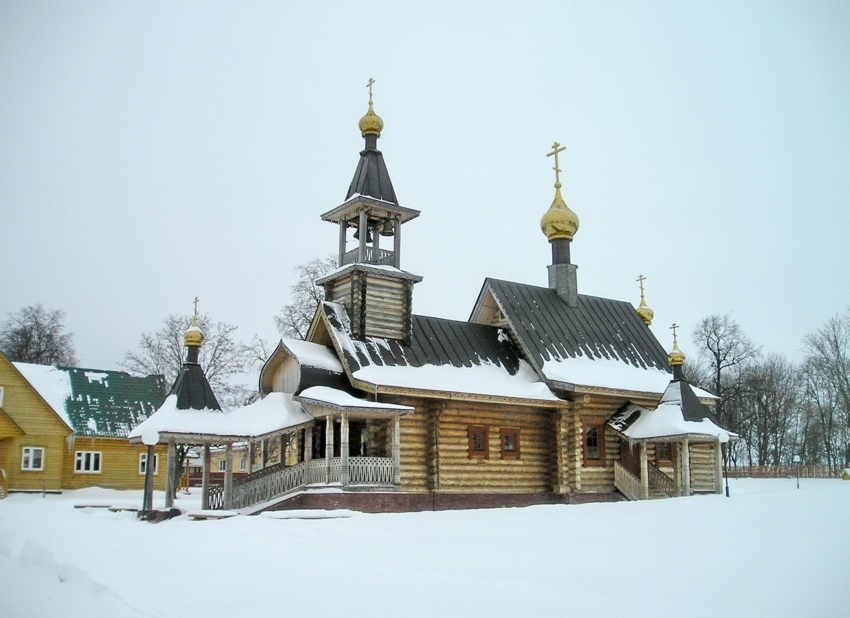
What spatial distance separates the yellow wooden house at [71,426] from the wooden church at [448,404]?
12.8 meters

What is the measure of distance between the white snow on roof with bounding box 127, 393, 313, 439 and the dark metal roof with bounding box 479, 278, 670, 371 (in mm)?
8224

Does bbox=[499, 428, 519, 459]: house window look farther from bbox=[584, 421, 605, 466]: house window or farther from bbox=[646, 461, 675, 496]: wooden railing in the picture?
bbox=[646, 461, 675, 496]: wooden railing

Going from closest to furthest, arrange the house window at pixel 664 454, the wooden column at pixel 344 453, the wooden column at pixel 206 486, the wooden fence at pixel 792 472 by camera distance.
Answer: the wooden column at pixel 344 453
the wooden column at pixel 206 486
the house window at pixel 664 454
the wooden fence at pixel 792 472

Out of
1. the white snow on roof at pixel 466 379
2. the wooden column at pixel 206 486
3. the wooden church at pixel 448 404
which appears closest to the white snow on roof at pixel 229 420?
the wooden church at pixel 448 404

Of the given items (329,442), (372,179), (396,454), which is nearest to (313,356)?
(329,442)

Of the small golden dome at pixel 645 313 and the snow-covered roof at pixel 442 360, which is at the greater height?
the small golden dome at pixel 645 313

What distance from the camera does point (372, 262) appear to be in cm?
2425

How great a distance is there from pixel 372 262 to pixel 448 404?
16.0ft

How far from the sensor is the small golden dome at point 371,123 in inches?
1008

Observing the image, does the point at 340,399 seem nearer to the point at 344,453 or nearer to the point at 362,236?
the point at 344,453

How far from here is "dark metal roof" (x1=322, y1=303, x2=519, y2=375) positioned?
2277 cm

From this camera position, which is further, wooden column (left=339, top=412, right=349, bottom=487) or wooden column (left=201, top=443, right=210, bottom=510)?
wooden column (left=201, top=443, right=210, bottom=510)

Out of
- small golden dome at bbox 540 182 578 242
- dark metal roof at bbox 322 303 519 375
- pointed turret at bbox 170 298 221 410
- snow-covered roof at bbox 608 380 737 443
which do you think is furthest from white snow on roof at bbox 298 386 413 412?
small golden dome at bbox 540 182 578 242

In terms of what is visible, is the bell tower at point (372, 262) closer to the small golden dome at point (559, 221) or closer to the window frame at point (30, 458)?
the small golden dome at point (559, 221)
